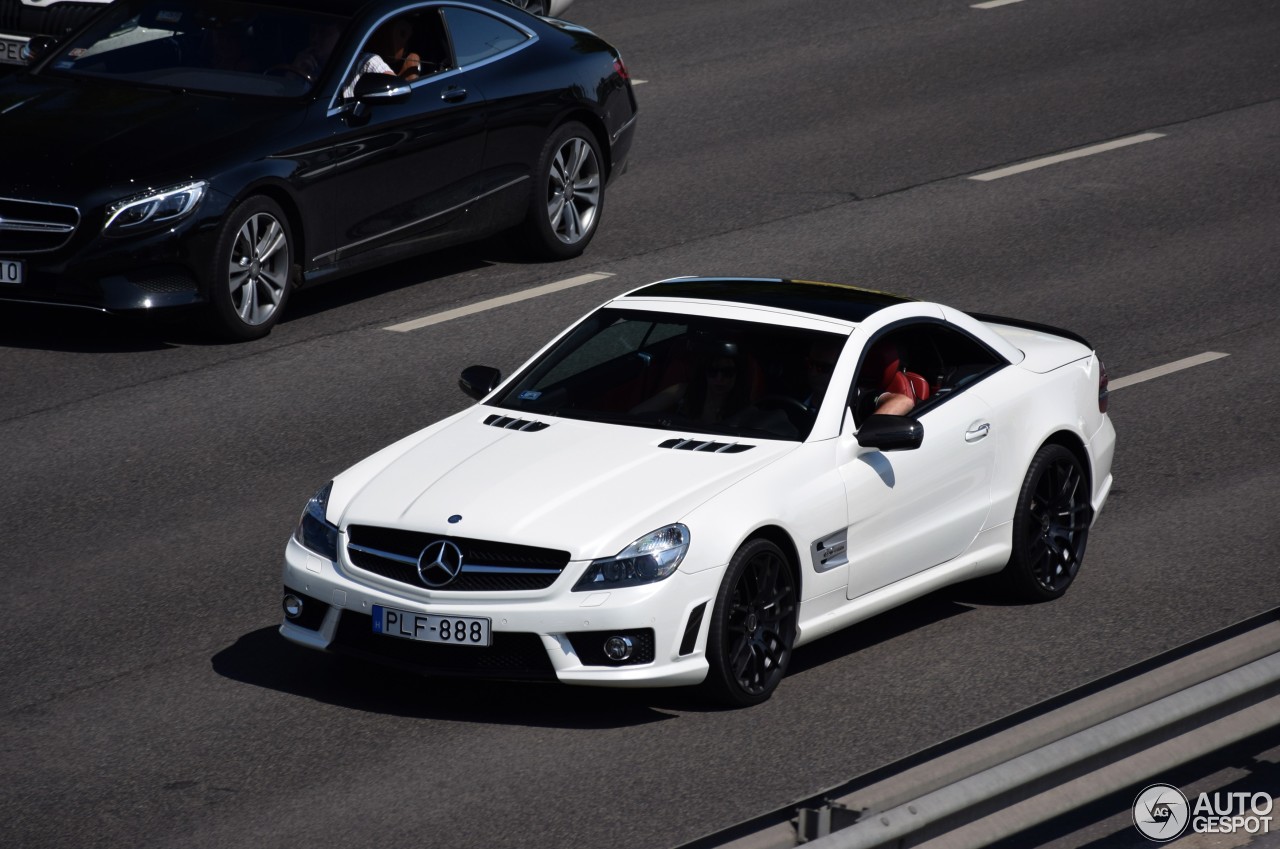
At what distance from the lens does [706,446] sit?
26.1 ft

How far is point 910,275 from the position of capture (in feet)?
45.4

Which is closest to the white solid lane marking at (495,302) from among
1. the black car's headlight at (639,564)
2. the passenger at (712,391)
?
the passenger at (712,391)

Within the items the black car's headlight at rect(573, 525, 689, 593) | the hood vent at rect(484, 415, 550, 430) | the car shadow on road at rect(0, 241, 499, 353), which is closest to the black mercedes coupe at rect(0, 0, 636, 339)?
the car shadow on road at rect(0, 241, 499, 353)

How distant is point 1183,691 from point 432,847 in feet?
7.59

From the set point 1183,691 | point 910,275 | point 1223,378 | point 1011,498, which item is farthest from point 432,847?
point 910,275

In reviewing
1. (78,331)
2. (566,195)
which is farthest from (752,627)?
(566,195)

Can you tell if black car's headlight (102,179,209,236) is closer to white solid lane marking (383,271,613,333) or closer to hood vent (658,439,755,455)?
white solid lane marking (383,271,613,333)

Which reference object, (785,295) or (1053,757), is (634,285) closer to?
(785,295)

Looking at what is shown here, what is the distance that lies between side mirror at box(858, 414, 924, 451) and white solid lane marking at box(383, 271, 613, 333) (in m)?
5.16

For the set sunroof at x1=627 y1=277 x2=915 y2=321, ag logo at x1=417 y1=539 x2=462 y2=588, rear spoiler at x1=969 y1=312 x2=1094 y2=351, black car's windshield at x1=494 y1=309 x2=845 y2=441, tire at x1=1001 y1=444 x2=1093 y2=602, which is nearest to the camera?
ag logo at x1=417 y1=539 x2=462 y2=588

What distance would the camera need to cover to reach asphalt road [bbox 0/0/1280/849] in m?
6.93

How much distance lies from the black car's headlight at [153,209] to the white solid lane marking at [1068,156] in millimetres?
6936

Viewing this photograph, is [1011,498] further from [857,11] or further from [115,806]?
[857,11]

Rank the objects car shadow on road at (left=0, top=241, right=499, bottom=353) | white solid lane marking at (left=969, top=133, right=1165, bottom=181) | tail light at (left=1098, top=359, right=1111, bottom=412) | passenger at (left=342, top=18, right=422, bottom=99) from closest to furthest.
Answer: tail light at (left=1098, top=359, right=1111, bottom=412)
car shadow on road at (left=0, top=241, right=499, bottom=353)
passenger at (left=342, top=18, right=422, bottom=99)
white solid lane marking at (left=969, top=133, right=1165, bottom=181)
